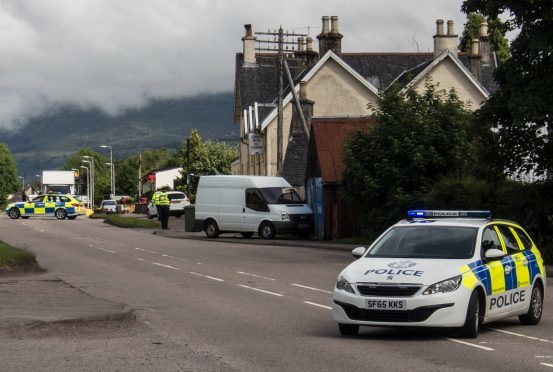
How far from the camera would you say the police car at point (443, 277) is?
13.1m

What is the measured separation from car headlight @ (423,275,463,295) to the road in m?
0.61

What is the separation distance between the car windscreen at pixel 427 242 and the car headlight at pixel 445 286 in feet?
2.96

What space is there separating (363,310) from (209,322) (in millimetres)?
2868

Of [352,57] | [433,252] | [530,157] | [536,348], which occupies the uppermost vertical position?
[352,57]

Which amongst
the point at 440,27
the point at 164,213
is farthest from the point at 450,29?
the point at 164,213

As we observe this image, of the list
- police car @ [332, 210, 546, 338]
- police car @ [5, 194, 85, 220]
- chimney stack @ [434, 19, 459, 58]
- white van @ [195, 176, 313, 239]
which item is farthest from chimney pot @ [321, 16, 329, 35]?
police car @ [332, 210, 546, 338]

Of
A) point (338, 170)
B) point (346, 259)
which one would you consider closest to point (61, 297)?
point (346, 259)

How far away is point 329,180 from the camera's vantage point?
41.9 metres

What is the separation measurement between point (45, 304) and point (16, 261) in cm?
789

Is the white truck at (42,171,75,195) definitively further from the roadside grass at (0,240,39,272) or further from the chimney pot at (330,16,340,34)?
the roadside grass at (0,240,39,272)

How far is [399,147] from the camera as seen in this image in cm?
3616

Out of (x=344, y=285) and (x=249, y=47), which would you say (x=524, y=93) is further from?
(x=249, y=47)

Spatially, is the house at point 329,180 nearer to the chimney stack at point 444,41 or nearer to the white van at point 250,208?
the white van at point 250,208

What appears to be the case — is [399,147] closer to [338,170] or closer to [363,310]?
[338,170]
